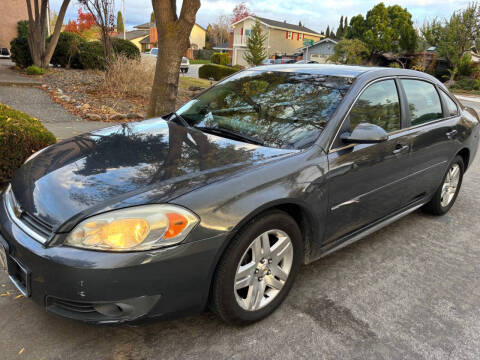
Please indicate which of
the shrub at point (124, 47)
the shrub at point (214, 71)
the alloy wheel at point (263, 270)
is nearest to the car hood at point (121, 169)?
the alloy wheel at point (263, 270)

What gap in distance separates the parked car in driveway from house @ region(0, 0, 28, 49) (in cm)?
3363

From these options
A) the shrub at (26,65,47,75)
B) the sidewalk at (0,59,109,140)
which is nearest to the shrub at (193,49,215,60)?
the shrub at (26,65,47,75)

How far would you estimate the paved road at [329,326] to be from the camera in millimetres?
2264

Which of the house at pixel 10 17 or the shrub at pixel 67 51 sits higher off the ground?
the house at pixel 10 17

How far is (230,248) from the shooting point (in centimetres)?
220

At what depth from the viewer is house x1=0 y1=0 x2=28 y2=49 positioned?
98.7 feet

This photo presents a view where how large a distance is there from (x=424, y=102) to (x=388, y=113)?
0.71 meters

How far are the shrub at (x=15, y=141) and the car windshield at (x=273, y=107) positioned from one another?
1.93m

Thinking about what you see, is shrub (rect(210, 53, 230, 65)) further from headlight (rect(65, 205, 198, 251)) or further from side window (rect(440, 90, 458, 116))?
headlight (rect(65, 205, 198, 251))

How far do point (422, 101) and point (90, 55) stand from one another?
54.9ft

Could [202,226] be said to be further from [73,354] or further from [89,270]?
[73,354]

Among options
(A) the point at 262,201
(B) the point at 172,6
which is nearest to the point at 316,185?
(A) the point at 262,201

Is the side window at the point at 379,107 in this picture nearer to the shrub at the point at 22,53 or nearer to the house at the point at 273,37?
the shrub at the point at 22,53

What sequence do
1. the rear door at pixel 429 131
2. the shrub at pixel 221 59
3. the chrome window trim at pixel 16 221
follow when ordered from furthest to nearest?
the shrub at pixel 221 59 → the rear door at pixel 429 131 → the chrome window trim at pixel 16 221
